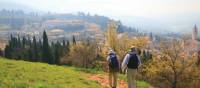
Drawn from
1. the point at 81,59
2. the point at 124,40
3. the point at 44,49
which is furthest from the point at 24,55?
the point at 124,40

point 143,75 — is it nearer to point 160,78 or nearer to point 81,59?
point 160,78

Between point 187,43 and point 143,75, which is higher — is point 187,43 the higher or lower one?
the higher one

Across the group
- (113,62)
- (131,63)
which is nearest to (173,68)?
(113,62)

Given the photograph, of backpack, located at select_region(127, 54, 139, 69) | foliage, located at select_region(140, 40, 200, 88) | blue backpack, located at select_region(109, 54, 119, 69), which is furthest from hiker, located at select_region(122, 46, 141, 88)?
foliage, located at select_region(140, 40, 200, 88)

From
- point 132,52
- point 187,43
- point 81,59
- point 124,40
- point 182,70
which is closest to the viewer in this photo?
point 132,52

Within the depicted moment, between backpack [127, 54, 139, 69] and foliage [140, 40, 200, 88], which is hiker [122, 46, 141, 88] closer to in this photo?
backpack [127, 54, 139, 69]

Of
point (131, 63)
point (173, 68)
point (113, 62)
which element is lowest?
point (173, 68)

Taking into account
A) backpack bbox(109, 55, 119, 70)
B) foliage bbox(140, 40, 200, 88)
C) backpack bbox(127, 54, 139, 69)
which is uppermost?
backpack bbox(127, 54, 139, 69)

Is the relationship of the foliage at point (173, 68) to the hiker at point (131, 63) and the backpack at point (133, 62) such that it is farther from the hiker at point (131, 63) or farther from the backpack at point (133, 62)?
the backpack at point (133, 62)

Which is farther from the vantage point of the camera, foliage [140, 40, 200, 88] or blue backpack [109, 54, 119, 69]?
foliage [140, 40, 200, 88]

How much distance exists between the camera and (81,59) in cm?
12269

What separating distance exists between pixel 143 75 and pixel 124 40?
12.3 metres

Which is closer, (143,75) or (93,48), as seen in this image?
(143,75)

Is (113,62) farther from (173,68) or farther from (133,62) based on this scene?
(173,68)
